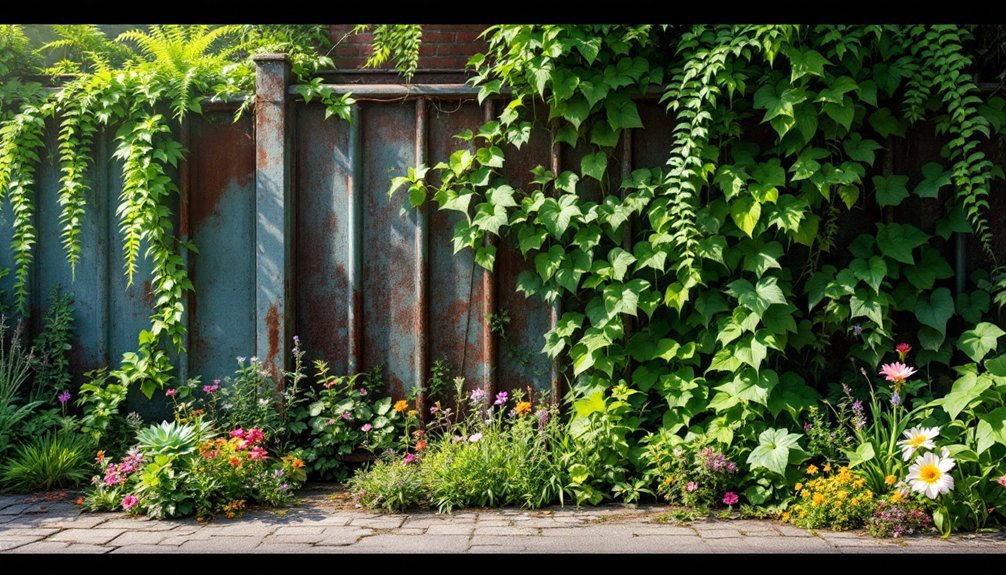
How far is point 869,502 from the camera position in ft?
12.8

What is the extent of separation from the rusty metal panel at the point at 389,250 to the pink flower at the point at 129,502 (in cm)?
163

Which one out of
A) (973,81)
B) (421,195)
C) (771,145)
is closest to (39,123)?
(421,195)

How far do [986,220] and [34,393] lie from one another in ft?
20.8

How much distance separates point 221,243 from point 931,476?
4.58m

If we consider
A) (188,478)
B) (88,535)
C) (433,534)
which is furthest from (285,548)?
(88,535)

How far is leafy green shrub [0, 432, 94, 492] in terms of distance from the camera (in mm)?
4801

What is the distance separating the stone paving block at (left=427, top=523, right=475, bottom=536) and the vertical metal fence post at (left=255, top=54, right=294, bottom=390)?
1.73 m

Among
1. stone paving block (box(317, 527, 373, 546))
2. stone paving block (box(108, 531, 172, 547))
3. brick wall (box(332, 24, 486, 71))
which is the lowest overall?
stone paving block (box(317, 527, 373, 546))

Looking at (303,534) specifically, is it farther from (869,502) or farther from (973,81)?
(973,81)

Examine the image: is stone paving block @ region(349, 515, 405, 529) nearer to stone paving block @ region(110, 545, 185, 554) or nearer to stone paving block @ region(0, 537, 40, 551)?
stone paving block @ region(110, 545, 185, 554)

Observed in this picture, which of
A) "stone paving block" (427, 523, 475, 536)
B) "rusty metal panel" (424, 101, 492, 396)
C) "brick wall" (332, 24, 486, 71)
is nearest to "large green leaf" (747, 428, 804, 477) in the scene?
"stone paving block" (427, 523, 475, 536)

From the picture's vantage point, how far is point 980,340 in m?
4.51

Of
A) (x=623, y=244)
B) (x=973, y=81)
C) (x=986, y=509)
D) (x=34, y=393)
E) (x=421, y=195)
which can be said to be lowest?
(x=986, y=509)

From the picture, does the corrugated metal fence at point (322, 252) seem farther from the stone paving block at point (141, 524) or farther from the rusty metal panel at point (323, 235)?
the stone paving block at point (141, 524)
